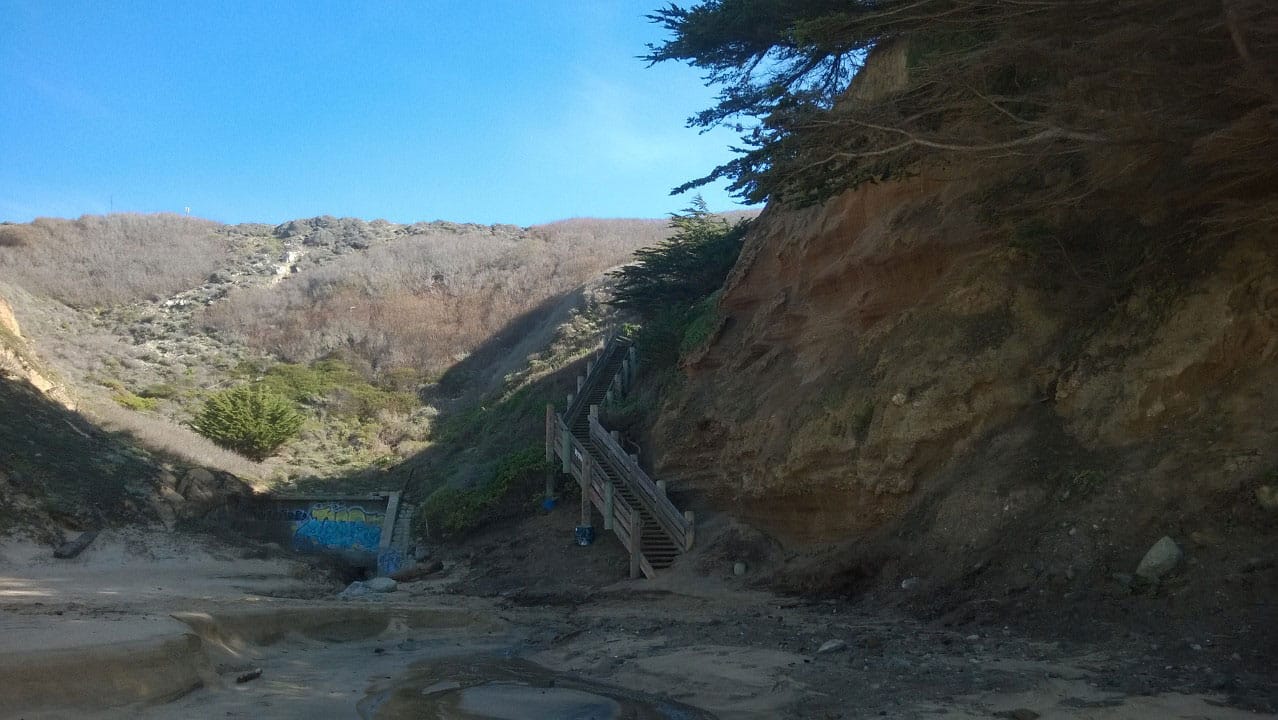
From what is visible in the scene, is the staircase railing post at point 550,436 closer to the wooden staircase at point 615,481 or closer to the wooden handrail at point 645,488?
the wooden staircase at point 615,481

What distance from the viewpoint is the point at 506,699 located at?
8.49 meters

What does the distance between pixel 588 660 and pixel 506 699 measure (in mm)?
2315

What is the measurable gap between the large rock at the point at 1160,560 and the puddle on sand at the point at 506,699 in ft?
13.8

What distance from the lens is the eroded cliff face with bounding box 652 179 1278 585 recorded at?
9.11 meters

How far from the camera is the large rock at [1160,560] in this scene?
812 cm

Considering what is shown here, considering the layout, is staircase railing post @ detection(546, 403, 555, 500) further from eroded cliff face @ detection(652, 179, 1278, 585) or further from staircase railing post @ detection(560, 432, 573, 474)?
eroded cliff face @ detection(652, 179, 1278, 585)

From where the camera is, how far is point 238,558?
21.4m

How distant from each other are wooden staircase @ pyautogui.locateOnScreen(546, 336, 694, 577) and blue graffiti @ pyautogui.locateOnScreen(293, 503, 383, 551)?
7320mm

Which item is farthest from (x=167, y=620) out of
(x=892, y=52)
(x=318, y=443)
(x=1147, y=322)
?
(x=318, y=443)

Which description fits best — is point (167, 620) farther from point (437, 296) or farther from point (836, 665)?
point (437, 296)

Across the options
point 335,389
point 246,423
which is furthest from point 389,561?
point 335,389

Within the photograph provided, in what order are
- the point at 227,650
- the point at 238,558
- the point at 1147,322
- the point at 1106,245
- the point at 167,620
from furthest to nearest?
the point at 238,558, the point at 1106,245, the point at 1147,322, the point at 227,650, the point at 167,620

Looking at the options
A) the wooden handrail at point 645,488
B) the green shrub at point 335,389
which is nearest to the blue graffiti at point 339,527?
the wooden handrail at point 645,488

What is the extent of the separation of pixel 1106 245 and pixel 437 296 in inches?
2122
